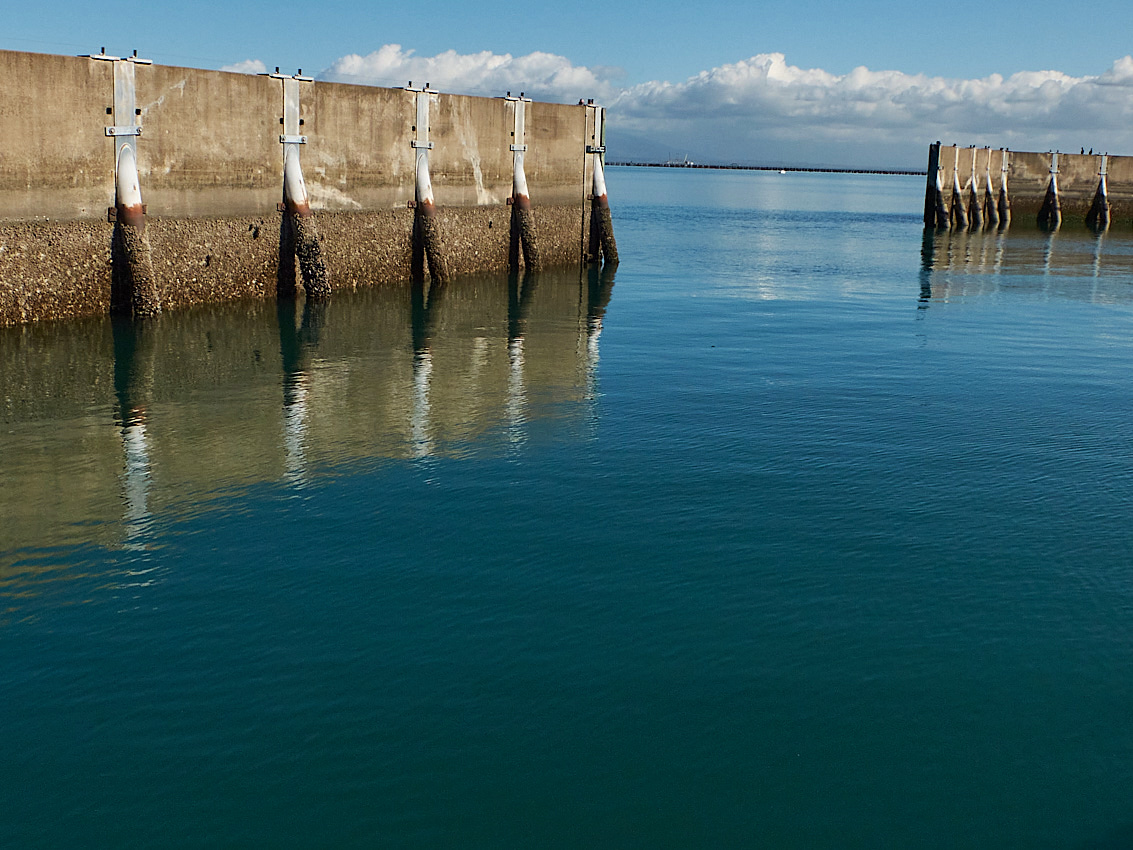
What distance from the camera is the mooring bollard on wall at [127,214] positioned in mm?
21016

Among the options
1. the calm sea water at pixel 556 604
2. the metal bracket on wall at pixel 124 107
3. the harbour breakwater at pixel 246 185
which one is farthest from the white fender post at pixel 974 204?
the metal bracket on wall at pixel 124 107

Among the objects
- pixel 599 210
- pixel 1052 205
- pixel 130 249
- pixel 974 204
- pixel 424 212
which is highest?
pixel 1052 205

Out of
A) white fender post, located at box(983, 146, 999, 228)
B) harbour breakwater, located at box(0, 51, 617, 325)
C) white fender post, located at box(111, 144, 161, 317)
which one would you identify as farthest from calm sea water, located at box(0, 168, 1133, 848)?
white fender post, located at box(983, 146, 999, 228)

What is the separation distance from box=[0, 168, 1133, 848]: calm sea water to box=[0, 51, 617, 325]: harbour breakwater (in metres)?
2.47

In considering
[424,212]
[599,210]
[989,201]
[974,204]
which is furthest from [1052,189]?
[424,212]

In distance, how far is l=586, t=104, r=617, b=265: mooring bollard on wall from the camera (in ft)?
122

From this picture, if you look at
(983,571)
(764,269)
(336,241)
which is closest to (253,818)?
(983,571)

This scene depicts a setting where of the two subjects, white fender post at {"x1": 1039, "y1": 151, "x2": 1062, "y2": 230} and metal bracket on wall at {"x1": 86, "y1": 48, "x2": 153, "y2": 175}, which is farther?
white fender post at {"x1": 1039, "y1": 151, "x2": 1062, "y2": 230}

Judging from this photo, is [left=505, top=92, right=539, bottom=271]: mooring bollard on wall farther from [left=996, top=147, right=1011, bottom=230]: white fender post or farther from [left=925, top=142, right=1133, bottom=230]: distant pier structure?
[left=996, top=147, right=1011, bottom=230]: white fender post

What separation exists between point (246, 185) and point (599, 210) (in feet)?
52.1

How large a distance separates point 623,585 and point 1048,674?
3417mm

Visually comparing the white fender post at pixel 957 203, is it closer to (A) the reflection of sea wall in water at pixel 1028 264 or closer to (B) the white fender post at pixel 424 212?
(A) the reflection of sea wall in water at pixel 1028 264

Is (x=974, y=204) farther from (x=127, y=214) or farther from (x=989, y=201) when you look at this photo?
(x=127, y=214)

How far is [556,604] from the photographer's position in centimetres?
929
